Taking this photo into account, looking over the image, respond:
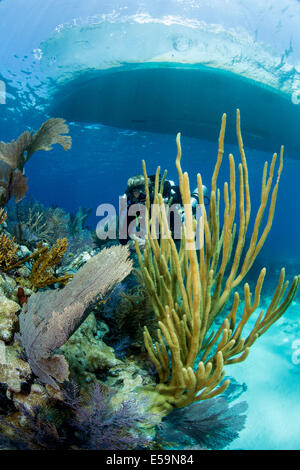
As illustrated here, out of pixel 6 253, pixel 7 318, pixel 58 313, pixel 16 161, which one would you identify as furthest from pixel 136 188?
pixel 58 313

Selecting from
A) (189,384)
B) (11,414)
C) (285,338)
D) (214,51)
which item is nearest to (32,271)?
(11,414)

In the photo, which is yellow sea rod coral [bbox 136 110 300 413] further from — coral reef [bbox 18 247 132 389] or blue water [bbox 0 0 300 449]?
blue water [bbox 0 0 300 449]

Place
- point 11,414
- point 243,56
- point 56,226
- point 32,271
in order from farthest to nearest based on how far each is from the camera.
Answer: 1. point 243,56
2. point 56,226
3. point 32,271
4. point 11,414

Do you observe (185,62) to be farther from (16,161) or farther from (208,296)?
(208,296)

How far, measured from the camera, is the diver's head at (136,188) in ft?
20.1

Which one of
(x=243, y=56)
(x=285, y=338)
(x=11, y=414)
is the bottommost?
(x=285, y=338)

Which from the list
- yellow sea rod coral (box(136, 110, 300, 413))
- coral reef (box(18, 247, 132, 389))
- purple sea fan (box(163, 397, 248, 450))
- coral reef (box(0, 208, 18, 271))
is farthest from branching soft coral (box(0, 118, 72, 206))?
purple sea fan (box(163, 397, 248, 450))

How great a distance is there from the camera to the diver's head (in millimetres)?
6133

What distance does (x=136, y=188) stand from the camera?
622 centimetres

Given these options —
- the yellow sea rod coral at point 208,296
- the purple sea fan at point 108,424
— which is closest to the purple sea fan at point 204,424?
the yellow sea rod coral at point 208,296

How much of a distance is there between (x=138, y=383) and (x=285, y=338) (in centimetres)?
661

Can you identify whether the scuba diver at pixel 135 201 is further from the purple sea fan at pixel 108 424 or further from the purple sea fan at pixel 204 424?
the purple sea fan at pixel 108 424

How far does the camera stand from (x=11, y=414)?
2244 millimetres

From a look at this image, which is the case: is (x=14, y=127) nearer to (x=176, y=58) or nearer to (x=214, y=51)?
(x=176, y=58)
